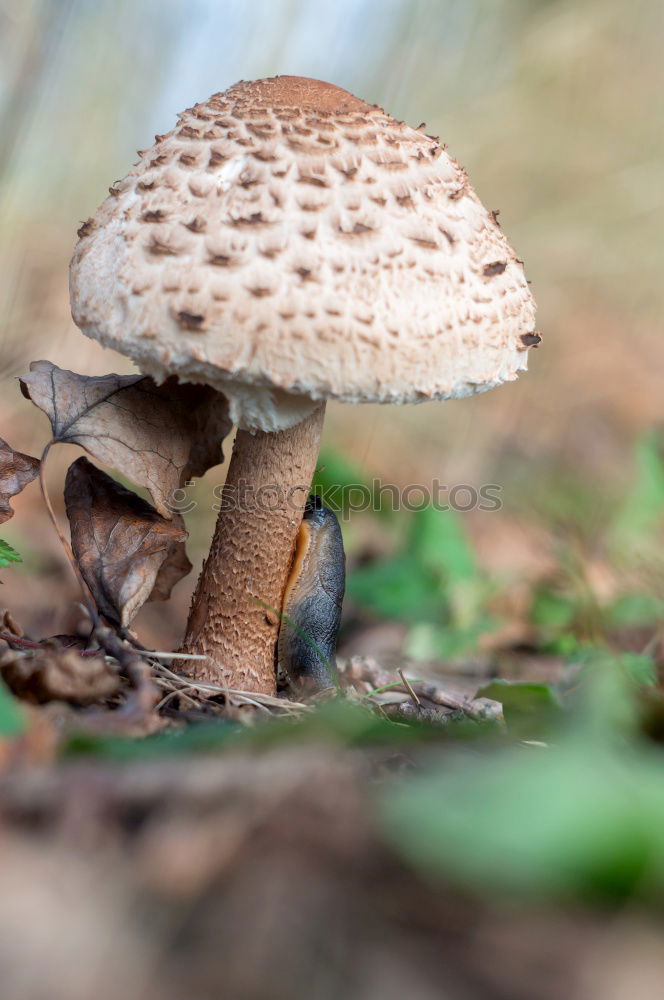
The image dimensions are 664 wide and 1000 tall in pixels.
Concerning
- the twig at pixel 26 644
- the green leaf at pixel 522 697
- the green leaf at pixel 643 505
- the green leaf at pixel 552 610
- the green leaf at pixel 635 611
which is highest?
the green leaf at pixel 643 505

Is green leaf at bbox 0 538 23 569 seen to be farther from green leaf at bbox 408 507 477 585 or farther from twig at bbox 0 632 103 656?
green leaf at bbox 408 507 477 585

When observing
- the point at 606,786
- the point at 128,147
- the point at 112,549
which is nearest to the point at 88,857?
the point at 606,786

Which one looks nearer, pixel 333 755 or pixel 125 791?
pixel 125 791

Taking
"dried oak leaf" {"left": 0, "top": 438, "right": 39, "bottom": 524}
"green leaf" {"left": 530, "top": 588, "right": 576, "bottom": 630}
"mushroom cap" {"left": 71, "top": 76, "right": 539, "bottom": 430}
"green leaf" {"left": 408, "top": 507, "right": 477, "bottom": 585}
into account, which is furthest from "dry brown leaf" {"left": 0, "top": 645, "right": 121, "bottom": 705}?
"green leaf" {"left": 530, "top": 588, "right": 576, "bottom": 630}

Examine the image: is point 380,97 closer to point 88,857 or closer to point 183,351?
point 183,351

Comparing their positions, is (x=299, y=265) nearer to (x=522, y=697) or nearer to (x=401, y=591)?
(x=522, y=697)

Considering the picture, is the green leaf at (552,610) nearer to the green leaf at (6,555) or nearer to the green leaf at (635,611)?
the green leaf at (635,611)

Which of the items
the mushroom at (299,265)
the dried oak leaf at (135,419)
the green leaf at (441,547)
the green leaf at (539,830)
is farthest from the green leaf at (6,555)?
the green leaf at (441,547)
